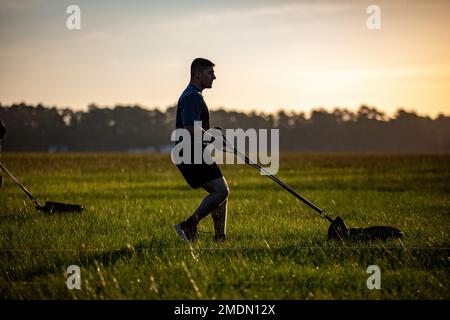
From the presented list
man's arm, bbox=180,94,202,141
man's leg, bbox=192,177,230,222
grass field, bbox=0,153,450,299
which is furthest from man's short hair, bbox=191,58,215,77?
grass field, bbox=0,153,450,299

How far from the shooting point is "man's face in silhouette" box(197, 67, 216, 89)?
28.4 ft

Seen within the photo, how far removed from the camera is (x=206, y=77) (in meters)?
8.68

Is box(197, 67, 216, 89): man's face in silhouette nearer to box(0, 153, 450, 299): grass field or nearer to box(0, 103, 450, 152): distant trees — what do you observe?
box(0, 153, 450, 299): grass field

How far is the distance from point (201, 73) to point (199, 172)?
1455 mm

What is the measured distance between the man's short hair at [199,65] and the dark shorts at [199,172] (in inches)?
52.0

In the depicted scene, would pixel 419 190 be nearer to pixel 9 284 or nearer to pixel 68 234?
pixel 68 234

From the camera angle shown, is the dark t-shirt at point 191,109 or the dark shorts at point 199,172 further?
the dark shorts at point 199,172

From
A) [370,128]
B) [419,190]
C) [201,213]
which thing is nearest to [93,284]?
[201,213]

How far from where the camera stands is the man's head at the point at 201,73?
28.4ft

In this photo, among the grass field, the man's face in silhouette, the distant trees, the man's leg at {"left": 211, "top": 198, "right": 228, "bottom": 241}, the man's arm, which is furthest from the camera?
the distant trees

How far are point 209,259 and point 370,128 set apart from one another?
182 m

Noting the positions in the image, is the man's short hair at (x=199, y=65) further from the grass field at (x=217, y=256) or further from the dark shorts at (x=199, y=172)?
the grass field at (x=217, y=256)

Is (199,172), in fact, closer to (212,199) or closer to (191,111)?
(212,199)

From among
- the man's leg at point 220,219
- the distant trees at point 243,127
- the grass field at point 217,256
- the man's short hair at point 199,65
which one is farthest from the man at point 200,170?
the distant trees at point 243,127
